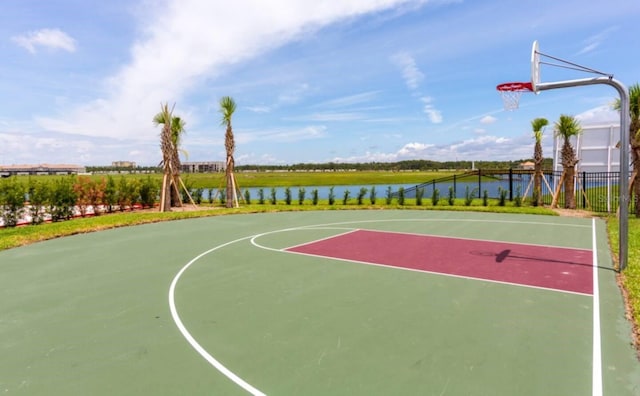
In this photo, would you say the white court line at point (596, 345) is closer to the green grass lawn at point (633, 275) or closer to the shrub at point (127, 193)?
the green grass lawn at point (633, 275)

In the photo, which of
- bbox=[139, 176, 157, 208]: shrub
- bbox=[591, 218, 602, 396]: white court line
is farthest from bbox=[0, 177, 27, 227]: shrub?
bbox=[591, 218, 602, 396]: white court line

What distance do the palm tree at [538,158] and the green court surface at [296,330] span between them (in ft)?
34.2

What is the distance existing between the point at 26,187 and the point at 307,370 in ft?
49.3

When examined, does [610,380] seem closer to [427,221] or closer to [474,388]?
[474,388]

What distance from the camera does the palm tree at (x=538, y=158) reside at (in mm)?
17828

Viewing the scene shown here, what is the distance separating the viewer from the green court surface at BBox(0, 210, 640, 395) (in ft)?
11.2

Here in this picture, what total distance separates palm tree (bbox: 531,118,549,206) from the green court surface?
10.4 meters

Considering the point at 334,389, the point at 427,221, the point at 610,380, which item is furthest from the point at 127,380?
the point at 427,221

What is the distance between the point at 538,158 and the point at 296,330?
1780 cm

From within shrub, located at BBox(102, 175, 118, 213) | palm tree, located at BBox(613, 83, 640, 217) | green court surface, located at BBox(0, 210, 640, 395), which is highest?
palm tree, located at BBox(613, 83, 640, 217)

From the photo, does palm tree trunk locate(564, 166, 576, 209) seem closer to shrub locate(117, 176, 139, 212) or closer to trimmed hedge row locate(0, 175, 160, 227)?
trimmed hedge row locate(0, 175, 160, 227)

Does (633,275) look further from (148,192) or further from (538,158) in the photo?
(148,192)

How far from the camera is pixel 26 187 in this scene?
13.8 meters

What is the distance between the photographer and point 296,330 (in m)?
4.54
